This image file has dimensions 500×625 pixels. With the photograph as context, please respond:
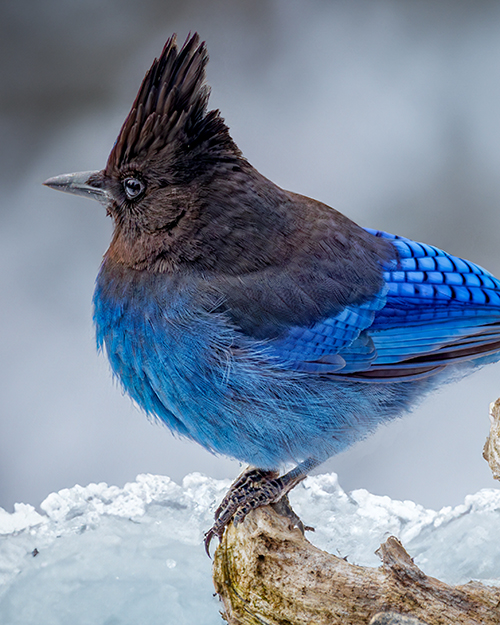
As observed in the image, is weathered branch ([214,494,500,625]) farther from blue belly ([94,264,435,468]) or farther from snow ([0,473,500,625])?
snow ([0,473,500,625])

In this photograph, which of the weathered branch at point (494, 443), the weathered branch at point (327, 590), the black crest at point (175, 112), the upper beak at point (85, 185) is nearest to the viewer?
the weathered branch at point (327, 590)

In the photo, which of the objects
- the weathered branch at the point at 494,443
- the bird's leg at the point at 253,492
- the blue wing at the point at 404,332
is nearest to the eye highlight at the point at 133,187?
the blue wing at the point at 404,332

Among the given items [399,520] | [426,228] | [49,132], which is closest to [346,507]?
[399,520]

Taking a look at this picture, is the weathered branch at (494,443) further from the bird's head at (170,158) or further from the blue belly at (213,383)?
the bird's head at (170,158)

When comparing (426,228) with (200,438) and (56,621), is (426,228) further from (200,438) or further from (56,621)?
(56,621)


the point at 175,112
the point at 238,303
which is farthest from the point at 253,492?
the point at 175,112

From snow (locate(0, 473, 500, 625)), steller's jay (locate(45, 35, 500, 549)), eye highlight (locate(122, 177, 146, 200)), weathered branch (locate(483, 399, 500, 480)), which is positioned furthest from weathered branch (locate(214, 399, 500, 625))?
eye highlight (locate(122, 177, 146, 200))

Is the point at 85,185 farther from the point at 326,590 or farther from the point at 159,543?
the point at 159,543
